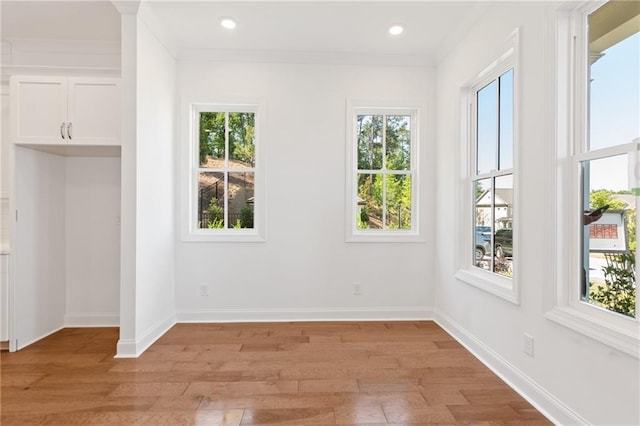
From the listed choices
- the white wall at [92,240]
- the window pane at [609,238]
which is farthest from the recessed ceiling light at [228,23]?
the window pane at [609,238]

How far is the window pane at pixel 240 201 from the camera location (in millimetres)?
3723

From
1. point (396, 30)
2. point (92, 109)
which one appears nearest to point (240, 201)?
point (92, 109)

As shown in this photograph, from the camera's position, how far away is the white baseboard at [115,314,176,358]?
2.69m

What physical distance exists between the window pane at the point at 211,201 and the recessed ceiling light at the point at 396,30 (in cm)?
228

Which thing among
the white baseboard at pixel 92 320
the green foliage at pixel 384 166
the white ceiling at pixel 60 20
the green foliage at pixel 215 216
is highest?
the white ceiling at pixel 60 20

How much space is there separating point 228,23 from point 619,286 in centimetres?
345

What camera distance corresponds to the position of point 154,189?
3.08 meters

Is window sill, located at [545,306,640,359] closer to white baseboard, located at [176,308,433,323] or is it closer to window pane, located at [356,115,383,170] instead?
white baseboard, located at [176,308,433,323]

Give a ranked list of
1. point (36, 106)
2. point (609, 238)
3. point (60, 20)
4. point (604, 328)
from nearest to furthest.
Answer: point (604, 328)
point (609, 238)
point (36, 106)
point (60, 20)

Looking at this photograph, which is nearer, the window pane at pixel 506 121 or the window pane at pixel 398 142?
the window pane at pixel 506 121

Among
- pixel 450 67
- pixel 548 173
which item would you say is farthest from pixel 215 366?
pixel 450 67

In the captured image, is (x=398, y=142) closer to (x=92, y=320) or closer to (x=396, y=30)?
(x=396, y=30)

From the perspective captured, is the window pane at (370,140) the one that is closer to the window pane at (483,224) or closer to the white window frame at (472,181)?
the white window frame at (472,181)

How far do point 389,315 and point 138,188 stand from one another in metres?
2.80
